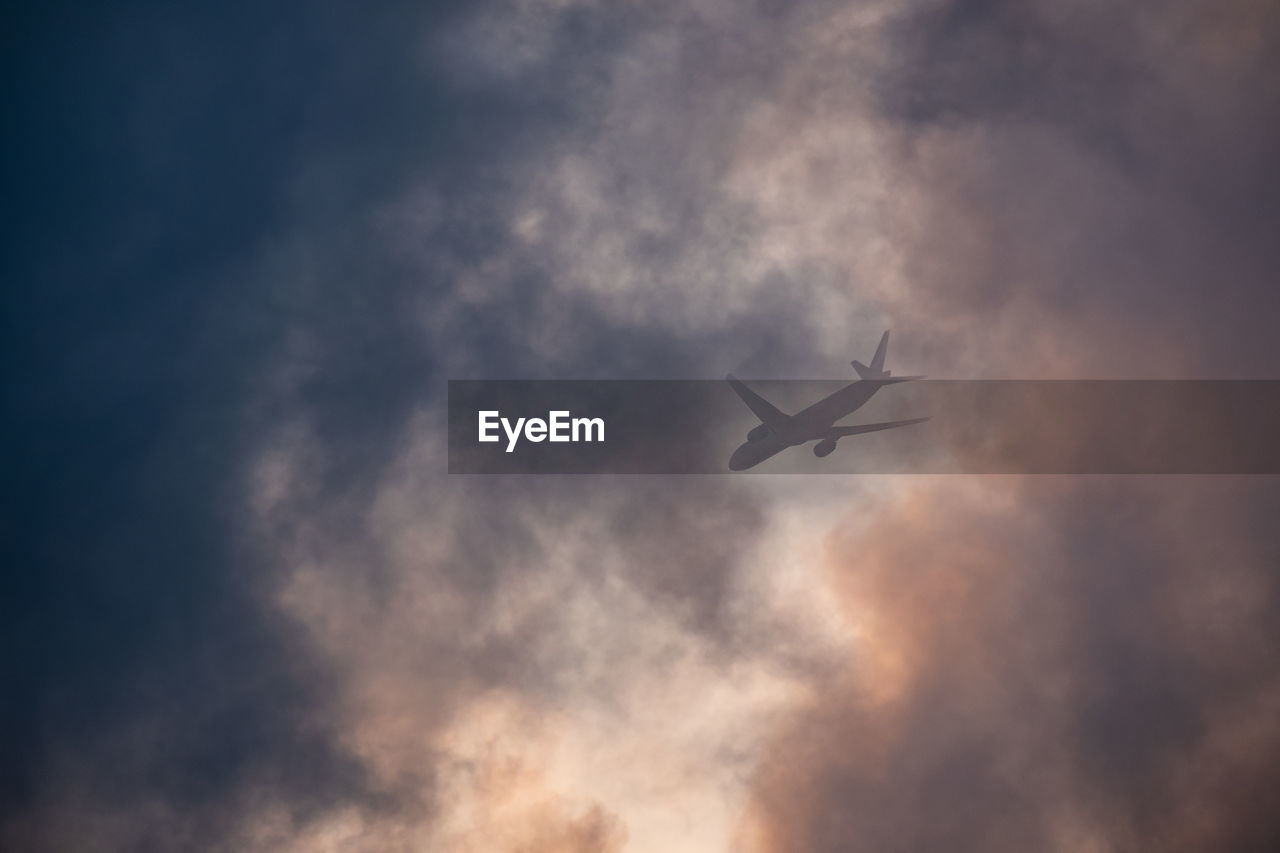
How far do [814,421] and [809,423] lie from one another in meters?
→ 0.91

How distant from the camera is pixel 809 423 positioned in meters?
125

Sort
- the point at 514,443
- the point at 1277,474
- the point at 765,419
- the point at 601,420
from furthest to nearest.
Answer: the point at 1277,474 → the point at 765,419 → the point at 601,420 → the point at 514,443

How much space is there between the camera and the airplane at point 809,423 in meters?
124

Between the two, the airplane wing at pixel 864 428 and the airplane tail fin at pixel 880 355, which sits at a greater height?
the airplane tail fin at pixel 880 355

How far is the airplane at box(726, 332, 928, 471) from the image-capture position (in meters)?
124

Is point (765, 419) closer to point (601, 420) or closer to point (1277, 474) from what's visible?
point (601, 420)

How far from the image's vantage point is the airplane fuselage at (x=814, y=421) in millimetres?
124312

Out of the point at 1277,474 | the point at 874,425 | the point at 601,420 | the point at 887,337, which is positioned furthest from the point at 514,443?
the point at 1277,474

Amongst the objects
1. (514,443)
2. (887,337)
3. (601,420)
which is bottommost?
(514,443)

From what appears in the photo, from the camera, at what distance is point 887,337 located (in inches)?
5221

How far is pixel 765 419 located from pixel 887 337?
26150 mm

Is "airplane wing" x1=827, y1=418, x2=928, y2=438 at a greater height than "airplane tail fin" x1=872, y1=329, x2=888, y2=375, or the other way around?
"airplane tail fin" x1=872, y1=329, x2=888, y2=375

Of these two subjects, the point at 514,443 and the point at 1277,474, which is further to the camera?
the point at 1277,474

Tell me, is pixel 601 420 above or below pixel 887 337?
below
